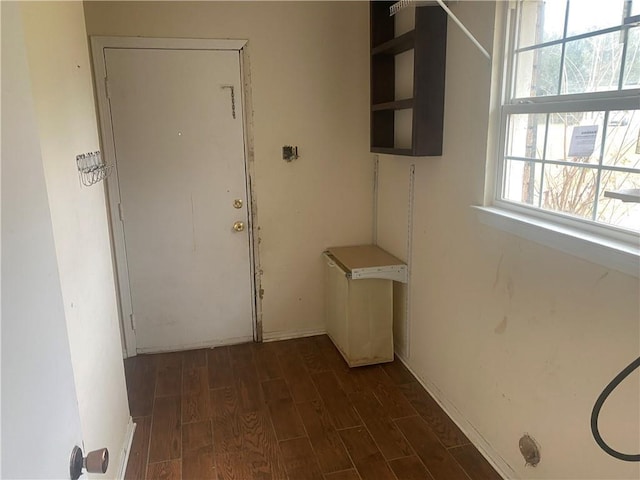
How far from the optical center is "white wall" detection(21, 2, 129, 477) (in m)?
1.42

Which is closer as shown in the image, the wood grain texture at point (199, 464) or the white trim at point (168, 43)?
the wood grain texture at point (199, 464)

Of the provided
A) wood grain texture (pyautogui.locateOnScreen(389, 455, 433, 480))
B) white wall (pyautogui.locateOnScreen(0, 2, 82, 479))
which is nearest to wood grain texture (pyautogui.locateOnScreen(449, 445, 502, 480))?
wood grain texture (pyautogui.locateOnScreen(389, 455, 433, 480))

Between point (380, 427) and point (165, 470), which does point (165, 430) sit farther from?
point (380, 427)

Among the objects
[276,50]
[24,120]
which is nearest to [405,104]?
[276,50]

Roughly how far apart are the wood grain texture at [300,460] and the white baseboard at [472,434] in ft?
2.53

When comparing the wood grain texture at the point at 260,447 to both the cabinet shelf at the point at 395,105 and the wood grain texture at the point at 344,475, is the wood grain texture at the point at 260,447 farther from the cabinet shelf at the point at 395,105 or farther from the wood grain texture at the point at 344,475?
the cabinet shelf at the point at 395,105

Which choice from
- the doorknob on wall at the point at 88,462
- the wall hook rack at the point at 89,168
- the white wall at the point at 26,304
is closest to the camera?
the white wall at the point at 26,304

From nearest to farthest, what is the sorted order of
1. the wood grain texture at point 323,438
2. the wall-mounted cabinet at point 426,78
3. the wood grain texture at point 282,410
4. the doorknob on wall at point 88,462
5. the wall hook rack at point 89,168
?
the doorknob on wall at point 88,462 → the wall hook rack at point 89,168 → the wood grain texture at point 323,438 → the wall-mounted cabinet at point 426,78 → the wood grain texture at point 282,410

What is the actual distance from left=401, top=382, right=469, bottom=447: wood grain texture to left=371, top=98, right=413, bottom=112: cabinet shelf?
1615 mm

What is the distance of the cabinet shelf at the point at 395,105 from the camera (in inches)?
98.4

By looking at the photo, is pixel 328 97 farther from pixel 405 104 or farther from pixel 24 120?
pixel 24 120

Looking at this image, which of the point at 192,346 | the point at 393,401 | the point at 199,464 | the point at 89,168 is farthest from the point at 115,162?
the point at 393,401

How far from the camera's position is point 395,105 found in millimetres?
2650

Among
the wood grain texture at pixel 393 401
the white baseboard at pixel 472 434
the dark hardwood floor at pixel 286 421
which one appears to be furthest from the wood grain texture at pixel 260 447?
the white baseboard at pixel 472 434
